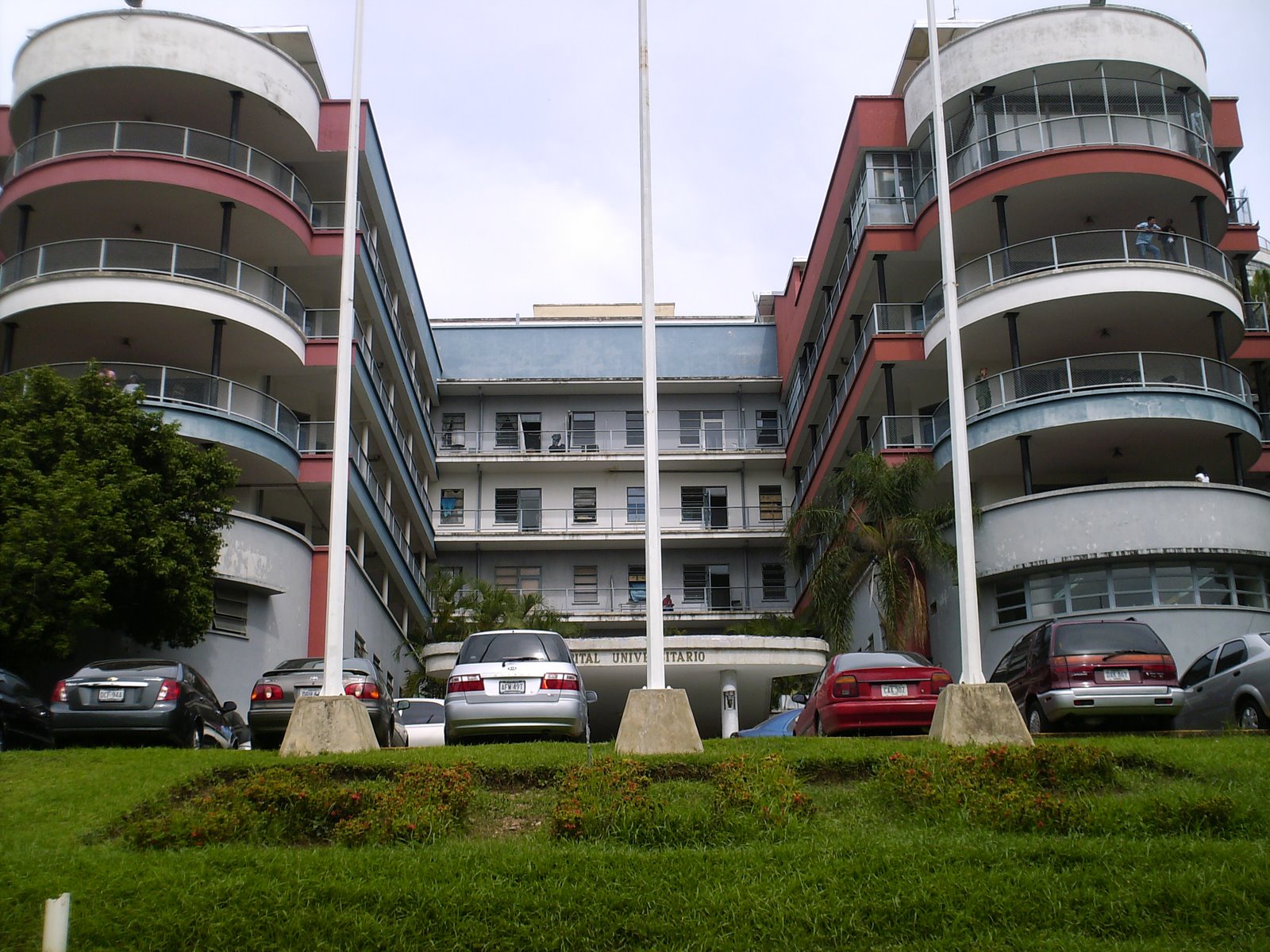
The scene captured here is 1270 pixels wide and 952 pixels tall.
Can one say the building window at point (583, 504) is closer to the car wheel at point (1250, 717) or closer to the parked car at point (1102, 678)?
the parked car at point (1102, 678)

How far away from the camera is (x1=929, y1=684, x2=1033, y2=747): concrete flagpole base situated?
14758 millimetres

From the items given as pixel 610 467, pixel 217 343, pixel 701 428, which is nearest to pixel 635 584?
Answer: pixel 610 467

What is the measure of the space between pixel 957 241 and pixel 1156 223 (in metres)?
4.89

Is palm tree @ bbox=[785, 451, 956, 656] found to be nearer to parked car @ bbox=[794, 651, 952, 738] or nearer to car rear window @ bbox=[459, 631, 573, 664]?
parked car @ bbox=[794, 651, 952, 738]

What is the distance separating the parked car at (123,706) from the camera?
1708 centimetres

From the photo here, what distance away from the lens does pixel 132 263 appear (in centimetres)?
3056

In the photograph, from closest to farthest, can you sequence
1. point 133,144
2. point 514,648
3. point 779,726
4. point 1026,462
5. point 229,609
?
point 514,648, point 779,726, point 229,609, point 1026,462, point 133,144

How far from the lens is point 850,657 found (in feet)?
63.0

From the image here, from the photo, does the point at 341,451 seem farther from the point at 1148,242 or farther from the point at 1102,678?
the point at 1148,242

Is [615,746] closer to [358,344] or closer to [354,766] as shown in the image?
[354,766]

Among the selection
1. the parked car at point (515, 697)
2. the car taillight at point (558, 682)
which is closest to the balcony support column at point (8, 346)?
the parked car at point (515, 697)

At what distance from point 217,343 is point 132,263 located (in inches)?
107

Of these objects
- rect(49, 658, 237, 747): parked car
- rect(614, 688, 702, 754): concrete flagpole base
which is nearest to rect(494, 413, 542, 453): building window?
rect(49, 658, 237, 747): parked car

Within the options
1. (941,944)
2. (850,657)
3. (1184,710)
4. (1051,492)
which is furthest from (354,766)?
(1051,492)
